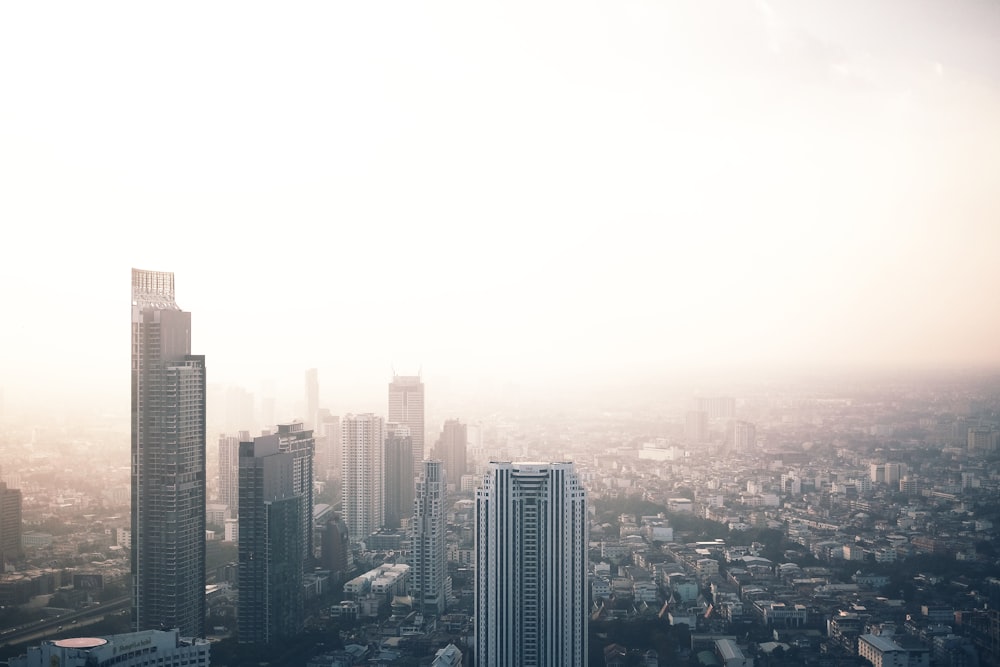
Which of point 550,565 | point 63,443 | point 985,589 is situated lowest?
point 985,589

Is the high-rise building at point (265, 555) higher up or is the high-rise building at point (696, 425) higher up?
the high-rise building at point (696, 425)

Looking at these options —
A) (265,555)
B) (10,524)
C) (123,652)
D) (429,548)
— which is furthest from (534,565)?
(10,524)

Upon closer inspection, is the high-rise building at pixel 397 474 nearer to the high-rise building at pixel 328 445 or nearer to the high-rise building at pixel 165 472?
the high-rise building at pixel 328 445

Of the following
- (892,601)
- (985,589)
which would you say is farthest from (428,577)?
(985,589)

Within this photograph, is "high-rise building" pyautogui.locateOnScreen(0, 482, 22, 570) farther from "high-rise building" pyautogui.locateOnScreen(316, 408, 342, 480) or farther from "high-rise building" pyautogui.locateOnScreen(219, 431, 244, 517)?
"high-rise building" pyautogui.locateOnScreen(316, 408, 342, 480)

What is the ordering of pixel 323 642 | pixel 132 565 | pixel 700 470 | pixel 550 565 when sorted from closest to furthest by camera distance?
pixel 550 565
pixel 132 565
pixel 323 642
pixel 700 470

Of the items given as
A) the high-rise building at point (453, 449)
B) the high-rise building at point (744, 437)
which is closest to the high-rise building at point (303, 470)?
the high-rise building at point (453, 449)

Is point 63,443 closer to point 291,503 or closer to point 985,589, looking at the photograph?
point 291,503

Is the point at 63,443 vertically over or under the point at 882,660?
over
